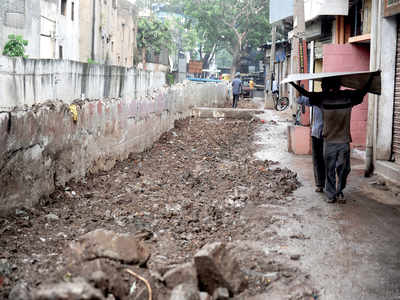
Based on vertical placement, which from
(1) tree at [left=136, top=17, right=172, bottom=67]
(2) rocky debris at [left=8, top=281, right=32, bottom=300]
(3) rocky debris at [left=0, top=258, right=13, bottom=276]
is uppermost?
(1) tree at [left=136, top=17, right=172, bottom=67]

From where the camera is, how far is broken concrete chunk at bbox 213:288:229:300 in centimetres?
415

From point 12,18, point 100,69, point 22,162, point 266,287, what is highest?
point 12,18

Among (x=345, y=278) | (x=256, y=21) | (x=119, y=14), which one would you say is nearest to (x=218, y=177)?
(x=345, y=278)

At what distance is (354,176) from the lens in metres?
9.90

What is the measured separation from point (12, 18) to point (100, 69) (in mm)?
10623

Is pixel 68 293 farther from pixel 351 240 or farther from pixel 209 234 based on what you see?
pixel 351 240

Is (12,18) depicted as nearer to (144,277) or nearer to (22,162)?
(22,162)

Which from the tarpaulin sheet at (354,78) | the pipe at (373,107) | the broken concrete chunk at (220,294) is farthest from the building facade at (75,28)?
the broken concrete chunk at (220,294)

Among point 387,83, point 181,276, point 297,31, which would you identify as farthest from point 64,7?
point 181,276

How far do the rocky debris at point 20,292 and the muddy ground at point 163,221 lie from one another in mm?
160

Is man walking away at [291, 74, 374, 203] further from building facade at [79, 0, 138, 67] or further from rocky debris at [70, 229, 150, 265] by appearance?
building facade at [79, 0, 138, 67]

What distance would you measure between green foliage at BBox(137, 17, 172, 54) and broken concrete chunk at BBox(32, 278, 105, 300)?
46132 mm

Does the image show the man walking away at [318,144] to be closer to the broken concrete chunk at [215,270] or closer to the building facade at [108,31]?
the broken concrete chunk at [215,270]

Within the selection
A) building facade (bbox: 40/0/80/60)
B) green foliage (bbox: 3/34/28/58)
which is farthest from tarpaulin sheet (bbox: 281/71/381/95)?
building facade (bbox: 40/0/80/60)
